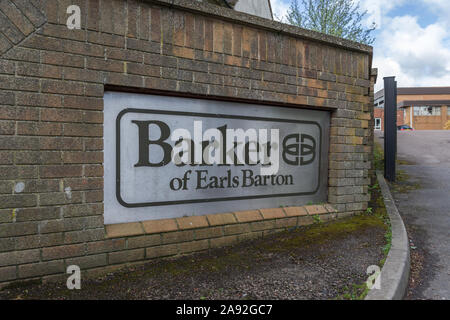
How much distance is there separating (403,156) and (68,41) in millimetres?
11194

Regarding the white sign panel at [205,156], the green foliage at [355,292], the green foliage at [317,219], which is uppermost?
the white sign panel at [205,156]

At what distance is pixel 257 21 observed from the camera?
13.3 ft

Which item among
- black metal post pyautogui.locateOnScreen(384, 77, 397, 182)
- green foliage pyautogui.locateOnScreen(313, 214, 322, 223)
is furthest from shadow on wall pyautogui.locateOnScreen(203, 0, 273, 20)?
green foliage pyautogui.locateOnScreen(313, 214, 322, 223)

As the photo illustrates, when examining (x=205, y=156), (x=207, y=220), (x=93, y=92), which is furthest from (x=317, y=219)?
(x=93, y=92)

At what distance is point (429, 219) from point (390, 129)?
3.35 meters

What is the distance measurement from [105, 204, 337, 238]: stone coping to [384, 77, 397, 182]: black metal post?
369 centimetres

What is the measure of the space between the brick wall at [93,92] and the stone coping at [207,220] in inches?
0.5

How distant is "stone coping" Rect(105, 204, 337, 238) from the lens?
3389 mm

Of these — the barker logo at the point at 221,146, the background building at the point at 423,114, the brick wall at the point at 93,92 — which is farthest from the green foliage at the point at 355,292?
the background building at the point at 423,114

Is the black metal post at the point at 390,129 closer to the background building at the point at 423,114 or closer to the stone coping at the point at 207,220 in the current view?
the stone coping at the point at 207,220

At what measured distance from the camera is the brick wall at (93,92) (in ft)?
9.55

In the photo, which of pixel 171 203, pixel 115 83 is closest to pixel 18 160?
pixel 115 83

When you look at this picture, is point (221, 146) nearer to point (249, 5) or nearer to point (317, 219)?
point (317, 219)
